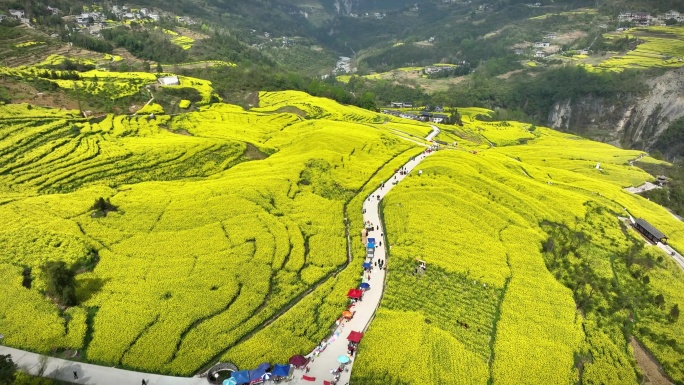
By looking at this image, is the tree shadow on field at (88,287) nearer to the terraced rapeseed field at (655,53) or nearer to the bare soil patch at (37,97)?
the bare soil patch at (37,97)

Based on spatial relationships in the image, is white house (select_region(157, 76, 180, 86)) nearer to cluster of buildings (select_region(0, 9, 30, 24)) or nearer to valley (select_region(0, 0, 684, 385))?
valley (select_region(0, 0, 684, 385))

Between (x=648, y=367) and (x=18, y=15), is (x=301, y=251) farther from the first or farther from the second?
(x=18, y=15)

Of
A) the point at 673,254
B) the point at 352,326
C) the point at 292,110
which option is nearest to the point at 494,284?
the point at 352,326

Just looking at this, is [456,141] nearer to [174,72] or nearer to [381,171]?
[381,171]

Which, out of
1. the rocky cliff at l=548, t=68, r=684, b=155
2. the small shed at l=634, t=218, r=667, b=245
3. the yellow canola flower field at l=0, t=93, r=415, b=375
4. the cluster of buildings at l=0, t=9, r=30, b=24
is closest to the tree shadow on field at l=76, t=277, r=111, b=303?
the yellow canola flower field at l=0, t=93, r=415, b=375

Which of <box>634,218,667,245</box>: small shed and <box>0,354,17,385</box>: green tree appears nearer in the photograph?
<box>0,354,17,385</box>: green tree
